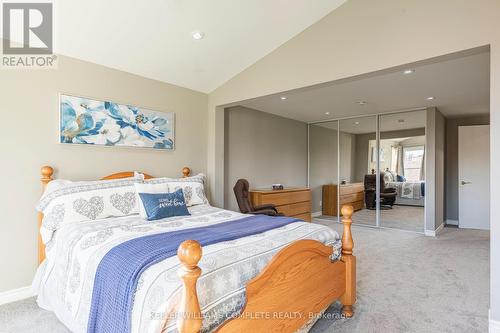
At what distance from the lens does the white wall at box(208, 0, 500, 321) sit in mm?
1962

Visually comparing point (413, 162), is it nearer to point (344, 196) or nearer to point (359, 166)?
point (359, 166)

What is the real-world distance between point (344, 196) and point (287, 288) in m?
4.78

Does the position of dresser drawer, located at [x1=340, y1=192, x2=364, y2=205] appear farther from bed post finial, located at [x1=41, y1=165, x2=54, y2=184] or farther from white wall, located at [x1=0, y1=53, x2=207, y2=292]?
bed post finial, located at [x1=41, y1=165, x2=54, y2=184]

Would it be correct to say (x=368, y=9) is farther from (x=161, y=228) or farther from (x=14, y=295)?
(x=14, y=295)

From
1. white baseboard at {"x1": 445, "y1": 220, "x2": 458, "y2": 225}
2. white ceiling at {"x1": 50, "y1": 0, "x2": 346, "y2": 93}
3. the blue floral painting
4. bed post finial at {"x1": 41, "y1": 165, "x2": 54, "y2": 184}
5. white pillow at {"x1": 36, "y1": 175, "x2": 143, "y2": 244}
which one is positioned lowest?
white baseboard at {"x1": 445, "y1": 220, "x2": 458, "y2": 225}

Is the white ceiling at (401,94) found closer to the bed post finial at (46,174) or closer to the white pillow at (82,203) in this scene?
the white pillow at (82,203)

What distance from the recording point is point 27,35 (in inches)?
99.0

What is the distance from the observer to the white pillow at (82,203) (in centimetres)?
229

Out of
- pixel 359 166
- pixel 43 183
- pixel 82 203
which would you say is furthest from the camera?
pixel 359 166

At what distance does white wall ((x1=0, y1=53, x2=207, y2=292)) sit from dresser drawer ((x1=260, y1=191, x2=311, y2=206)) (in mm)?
2097

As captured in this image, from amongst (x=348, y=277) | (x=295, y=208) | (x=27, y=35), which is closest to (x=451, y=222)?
(x=295, y=208)

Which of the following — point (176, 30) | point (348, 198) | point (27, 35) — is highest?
point (176, 30)

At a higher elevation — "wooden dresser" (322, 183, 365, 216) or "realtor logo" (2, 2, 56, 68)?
"realtor logo" (2, 2, 56, 68)

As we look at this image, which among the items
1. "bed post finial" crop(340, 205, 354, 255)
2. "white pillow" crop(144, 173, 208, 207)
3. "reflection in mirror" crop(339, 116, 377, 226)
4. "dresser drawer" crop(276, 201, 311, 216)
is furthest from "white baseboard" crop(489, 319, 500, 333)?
"reflection in mirror" crop(339, 116, 377, 226)
